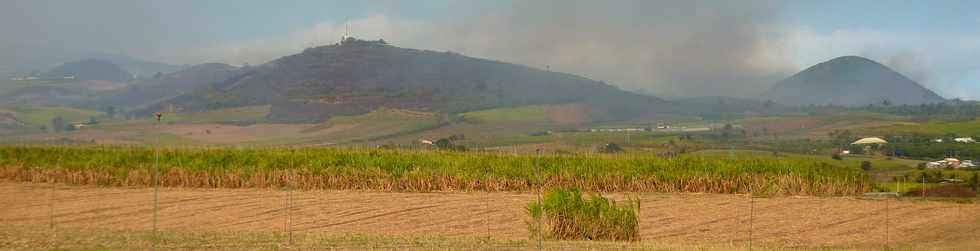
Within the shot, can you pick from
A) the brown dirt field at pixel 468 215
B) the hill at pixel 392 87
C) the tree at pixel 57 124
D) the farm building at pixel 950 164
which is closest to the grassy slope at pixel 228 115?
the hill at pixel 392 87

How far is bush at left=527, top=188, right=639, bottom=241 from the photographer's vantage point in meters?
20.4

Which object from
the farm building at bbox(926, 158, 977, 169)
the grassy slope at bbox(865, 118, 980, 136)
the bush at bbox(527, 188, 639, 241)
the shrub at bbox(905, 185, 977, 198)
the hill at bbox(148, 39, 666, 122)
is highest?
the hill at bbox(148, 39, 666, 122)

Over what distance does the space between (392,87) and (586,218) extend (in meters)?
149

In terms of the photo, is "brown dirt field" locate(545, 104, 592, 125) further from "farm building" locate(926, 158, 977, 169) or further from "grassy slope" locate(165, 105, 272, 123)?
"farm building" locate(926, 158, 977, 169)

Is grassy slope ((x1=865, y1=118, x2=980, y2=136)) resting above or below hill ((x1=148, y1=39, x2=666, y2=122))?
below

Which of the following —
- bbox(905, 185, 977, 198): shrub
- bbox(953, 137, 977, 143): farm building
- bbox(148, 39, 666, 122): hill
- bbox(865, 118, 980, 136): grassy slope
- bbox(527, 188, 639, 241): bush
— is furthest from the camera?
bbox(148, 39, 666, 122): hill

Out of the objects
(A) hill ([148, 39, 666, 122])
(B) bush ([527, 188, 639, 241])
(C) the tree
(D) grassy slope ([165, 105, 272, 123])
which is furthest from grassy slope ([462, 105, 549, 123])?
(B) bush ([527, 188, 639, 241])

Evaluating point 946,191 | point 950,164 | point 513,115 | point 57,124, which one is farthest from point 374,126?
point 946,191

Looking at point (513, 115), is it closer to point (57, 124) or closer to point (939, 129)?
point (939, 129)

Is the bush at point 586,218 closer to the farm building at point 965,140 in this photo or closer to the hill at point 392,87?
the farm building at point 965,140

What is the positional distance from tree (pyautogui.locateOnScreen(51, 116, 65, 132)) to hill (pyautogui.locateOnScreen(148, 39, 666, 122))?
21925 mm

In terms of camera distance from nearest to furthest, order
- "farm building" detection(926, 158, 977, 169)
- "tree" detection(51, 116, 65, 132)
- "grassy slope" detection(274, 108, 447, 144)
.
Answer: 1. "farm building" detection(926, 158, 977, 169)
2. "grassy slope" detection(274, 108, 447, 144)
3. "tree" detection(51, 116, 65, 132)

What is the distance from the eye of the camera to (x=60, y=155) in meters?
43.8

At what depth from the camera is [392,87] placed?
16750 centimetres
